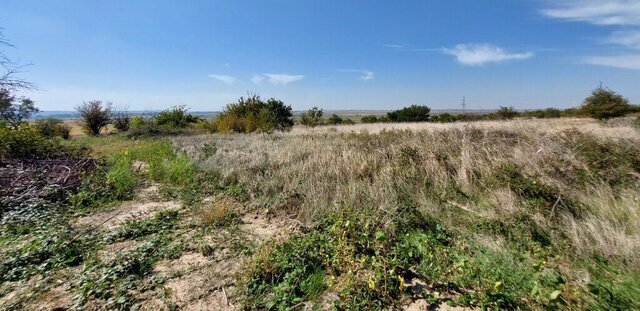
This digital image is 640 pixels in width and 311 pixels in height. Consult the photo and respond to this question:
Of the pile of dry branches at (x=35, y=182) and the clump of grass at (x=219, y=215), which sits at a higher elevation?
the pile of dry branches at (x=35, y=182)

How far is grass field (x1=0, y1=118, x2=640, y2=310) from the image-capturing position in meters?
2.50

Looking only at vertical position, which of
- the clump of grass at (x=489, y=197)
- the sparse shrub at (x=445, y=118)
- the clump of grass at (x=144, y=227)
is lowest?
the clump of grass at (x=144, y=227)

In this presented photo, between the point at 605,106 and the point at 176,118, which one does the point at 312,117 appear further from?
the point at 605,106

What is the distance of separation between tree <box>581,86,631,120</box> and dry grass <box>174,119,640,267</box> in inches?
796

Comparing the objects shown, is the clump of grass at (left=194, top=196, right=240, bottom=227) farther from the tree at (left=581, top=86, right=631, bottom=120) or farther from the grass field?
the tree at (left=581, top=86, right=631, bottom=120)

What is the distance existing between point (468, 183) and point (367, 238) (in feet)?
9.87

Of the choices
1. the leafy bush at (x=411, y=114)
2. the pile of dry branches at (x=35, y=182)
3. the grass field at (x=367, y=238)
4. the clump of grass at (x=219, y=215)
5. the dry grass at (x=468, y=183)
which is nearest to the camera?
the grass field at (x=367, y=238)

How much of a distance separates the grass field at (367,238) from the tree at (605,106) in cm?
2098

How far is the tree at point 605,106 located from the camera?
21.0m

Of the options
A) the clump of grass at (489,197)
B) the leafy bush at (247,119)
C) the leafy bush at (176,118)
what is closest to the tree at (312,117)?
the leafy bush at (247,119)

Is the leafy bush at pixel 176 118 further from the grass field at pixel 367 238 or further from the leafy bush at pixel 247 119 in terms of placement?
the grass field at pixel 367 238

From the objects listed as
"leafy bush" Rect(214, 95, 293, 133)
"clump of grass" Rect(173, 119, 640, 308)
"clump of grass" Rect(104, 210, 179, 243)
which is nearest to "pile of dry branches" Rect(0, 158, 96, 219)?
"clump of grass" Rect(104, 210, 179, 243)

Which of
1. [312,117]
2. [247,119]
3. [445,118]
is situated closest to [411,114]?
[445,118]

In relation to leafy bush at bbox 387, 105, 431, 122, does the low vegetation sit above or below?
below
